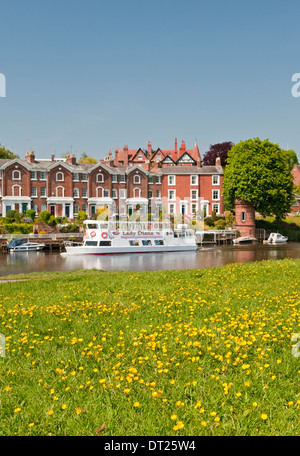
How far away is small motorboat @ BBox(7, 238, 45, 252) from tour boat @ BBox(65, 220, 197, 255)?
449 cm

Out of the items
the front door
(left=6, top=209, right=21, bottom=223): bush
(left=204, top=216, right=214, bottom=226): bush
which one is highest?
the front door

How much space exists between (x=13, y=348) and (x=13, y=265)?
114 ft

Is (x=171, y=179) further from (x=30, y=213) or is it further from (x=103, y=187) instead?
(x=30, y=213)

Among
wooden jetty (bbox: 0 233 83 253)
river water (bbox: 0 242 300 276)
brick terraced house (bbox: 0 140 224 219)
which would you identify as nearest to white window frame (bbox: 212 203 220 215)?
brick terraced house (bbox: 0 140 224 219)

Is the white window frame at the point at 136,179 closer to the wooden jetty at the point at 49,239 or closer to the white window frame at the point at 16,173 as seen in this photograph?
the wooden jetty at the point at 49,239

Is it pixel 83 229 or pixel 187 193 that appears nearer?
pixel 83 229

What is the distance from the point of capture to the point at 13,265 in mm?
40875

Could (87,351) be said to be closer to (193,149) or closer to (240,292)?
(240,292)

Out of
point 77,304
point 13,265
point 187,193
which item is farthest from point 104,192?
point 77,304

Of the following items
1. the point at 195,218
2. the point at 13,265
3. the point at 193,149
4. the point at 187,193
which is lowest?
the point at 13,265

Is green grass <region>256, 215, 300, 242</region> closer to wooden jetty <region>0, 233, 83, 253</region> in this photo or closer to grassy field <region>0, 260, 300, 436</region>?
wooden jetty <region>0, 233, 83, 253</region>

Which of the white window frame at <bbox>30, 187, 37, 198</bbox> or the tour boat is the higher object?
the white window frame at <bbox>30, 187, 37, 198</bbox>

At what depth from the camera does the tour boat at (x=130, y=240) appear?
5116cm

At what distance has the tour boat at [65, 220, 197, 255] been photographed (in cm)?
5116
